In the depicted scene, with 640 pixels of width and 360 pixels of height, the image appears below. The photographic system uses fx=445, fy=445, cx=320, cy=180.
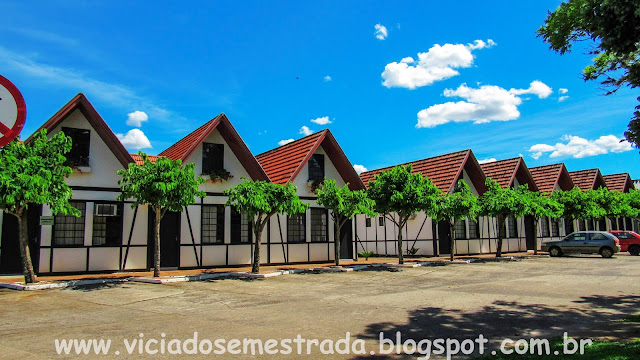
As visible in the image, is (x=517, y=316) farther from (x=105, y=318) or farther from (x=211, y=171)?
(x=211, y=171)

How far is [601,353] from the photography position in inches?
228

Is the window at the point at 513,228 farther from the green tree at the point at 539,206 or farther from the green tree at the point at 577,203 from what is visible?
the green tree at the point at 539,206

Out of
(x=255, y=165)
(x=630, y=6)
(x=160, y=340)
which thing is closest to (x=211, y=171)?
(x=255, y=165)

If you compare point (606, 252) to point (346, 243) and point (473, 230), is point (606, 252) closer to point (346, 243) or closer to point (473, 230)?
point (473, 230)

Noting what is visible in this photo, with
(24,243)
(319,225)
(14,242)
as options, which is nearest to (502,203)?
(319,225)

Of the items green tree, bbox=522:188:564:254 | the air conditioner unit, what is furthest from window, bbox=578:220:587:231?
the air conditioner unit

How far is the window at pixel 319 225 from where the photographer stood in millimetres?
22123

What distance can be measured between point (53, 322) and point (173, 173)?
268 inches

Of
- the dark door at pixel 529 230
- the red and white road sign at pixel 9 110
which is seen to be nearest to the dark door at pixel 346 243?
the dark door at pixel 529 230

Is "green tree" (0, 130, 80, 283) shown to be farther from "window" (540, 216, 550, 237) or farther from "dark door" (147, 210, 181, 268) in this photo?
"window" (540, 216, 550, 237)

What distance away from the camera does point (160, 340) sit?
23.1ft

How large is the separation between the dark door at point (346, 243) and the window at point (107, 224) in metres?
11.1

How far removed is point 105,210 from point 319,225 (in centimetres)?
981

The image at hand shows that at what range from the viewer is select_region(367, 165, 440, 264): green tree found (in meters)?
20.4
